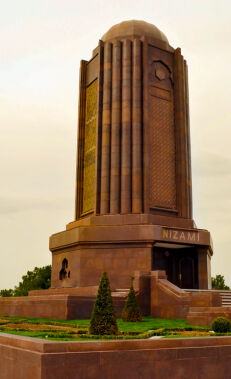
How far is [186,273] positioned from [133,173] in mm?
7542

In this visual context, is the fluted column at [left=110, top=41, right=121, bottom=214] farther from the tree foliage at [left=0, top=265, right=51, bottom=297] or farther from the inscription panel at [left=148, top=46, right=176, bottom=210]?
the tree foliage at [left=0, top=265, right=51, bottom=297]

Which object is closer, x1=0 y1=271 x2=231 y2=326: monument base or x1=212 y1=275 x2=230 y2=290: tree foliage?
x1=0 y1=271 x2=231 y2=326: monument base

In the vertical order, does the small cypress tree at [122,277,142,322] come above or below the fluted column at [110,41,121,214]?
below

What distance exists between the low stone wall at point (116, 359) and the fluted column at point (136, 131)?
17550 millimetres

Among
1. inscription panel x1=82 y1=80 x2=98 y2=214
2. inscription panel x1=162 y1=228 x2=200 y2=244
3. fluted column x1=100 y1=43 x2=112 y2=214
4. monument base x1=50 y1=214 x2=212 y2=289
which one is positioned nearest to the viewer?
monument base x1=50 y1=214 x2=212 y2=289

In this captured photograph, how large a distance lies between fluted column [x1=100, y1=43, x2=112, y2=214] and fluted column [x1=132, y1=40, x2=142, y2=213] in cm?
183

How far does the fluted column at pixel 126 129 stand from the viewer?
91.8ft

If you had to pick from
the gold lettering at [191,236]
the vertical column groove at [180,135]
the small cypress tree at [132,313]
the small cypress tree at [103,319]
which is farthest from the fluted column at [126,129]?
the small cypress tree at [103,319]

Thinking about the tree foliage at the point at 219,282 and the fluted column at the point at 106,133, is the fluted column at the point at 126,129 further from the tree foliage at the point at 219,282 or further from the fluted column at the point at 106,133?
the tree foliage at the point at 219,282

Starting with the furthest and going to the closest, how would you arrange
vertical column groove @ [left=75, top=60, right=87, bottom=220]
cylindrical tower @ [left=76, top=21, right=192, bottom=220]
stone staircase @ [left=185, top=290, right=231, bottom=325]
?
vertical column groove @ [left=75, top=60, right=87, bottom=220], cylindrical tower @ [left=76, top=21, right=192, bottom=220], stone staircase @ [left=185, top=290, right=231, bottom=325]

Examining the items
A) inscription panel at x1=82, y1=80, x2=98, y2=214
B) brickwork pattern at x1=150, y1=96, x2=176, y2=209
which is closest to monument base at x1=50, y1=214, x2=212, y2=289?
brickwork pattern at x1=150, y1=96, x2=176, y2=209

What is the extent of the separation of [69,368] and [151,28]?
94.5 ft

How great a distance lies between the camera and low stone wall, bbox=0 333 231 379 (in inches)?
328

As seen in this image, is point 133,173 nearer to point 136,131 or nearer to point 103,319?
point 136,131
